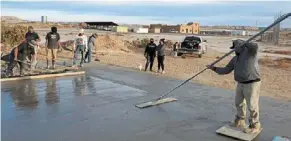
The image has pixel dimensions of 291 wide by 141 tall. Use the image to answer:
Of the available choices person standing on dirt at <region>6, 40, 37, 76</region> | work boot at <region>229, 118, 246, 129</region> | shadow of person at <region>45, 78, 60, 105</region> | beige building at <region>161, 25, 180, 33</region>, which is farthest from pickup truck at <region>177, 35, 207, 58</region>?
beige building at <region>161, 25, 180, 33</region>

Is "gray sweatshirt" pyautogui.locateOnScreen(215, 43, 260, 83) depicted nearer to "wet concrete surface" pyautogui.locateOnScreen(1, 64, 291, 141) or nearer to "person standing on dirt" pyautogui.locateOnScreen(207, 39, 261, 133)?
"person standing on dirt" pyautogui.locateOnScreen(207, 39, 261, 133)

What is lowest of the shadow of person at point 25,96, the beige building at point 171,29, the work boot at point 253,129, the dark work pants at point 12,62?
the work boot at point 253,129

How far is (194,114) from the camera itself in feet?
22.9

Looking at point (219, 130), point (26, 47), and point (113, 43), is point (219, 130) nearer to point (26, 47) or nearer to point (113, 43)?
point (26, 47)

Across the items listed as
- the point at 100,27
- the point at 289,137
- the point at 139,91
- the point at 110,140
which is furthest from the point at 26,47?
the point at 100,27

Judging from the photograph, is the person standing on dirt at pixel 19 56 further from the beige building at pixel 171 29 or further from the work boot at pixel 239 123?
the beige building at pixel 171 29

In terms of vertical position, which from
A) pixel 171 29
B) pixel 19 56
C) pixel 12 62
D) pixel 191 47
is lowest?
pixel 12 62

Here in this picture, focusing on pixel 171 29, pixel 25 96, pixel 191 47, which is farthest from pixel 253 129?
pixel 171 29

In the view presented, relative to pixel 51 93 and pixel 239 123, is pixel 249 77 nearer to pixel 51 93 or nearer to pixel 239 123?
pixel 239 123

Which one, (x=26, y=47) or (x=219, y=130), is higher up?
(x=26, y=47)

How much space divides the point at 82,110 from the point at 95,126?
110cm

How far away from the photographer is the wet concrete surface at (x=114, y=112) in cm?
550

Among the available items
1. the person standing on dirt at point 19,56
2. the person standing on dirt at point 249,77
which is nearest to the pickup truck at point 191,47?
the person standing on dirt at point 19,56

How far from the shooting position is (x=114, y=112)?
22.4ft
